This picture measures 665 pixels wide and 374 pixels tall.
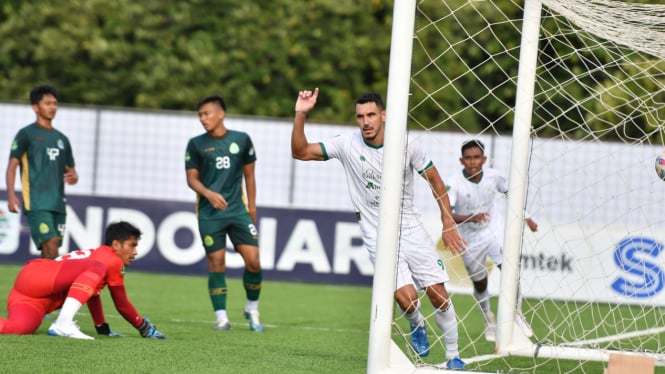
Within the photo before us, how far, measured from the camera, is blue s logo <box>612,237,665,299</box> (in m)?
13.4

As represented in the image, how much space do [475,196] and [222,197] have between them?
8.15 ft

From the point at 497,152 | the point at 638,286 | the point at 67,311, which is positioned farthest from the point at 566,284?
the point at 67,311

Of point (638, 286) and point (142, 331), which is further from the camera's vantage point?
point (638, 286)

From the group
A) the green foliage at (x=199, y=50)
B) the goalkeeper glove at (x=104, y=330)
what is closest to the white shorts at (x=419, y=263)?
the goalkeeper glove at (x=104, y=330)

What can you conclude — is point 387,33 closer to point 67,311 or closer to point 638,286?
point 638,286

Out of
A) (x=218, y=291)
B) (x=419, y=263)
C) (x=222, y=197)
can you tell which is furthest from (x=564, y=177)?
(x=419, y=263)

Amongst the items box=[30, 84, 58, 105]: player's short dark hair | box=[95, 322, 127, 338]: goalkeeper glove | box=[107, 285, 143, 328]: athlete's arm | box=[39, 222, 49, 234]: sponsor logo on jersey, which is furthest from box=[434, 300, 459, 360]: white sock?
box=[30, 84, 58, 105]: player's short dark hair

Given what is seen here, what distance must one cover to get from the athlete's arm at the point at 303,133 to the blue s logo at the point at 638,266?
6832 mm

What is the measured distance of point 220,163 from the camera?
9.84 m

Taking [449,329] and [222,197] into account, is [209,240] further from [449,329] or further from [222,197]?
[449,329]

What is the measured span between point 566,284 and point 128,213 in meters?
5.79

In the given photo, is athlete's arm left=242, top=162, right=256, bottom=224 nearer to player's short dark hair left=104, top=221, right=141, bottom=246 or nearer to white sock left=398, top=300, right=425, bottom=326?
player's short dark hair left=104, top=221, right=141, bottom=246

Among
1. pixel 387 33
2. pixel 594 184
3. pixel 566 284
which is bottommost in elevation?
pixel 566 284

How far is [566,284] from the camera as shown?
14273mm
